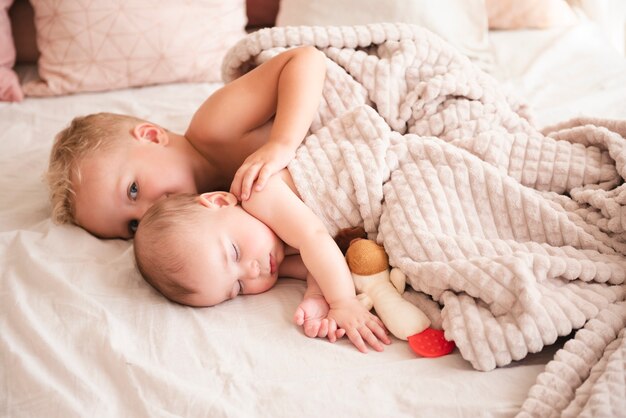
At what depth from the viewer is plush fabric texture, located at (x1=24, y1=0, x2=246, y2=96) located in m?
1.67

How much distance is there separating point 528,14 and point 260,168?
129 cm

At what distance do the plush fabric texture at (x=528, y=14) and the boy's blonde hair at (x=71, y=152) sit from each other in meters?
1.31

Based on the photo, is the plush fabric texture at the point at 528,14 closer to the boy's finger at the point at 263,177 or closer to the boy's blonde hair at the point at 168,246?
the boy's finger at the point at 263,177

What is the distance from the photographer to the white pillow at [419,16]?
1650 mm

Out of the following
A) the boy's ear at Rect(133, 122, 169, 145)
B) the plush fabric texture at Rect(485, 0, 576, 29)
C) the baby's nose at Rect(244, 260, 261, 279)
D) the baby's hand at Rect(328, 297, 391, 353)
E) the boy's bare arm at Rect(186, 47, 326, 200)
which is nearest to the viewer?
the baby's hand at Rect(328, 297, 391, 353)

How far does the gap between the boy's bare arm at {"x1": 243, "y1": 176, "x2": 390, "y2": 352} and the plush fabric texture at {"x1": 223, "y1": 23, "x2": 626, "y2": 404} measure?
0.16ft

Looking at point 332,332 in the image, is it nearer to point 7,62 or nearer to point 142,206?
point 142,206

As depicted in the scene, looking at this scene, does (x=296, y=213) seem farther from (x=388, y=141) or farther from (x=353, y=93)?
(x=353, y=93)


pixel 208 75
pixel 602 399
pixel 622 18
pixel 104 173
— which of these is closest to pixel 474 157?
pixel 602 399

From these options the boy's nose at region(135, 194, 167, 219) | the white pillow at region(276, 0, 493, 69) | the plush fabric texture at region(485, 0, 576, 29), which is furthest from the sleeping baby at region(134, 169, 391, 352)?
the plush fabric texture at region(485, 0, 576, 29)

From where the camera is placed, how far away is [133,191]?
1.13 meters

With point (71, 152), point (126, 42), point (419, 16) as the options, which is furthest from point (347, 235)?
point (126, 42)

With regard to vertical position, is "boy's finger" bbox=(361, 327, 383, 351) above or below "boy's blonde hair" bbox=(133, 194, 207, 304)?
below

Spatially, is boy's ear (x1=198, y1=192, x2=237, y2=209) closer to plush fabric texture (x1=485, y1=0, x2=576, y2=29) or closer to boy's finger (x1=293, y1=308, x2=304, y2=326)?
boy's finger (x1=293, y1=308, x2=304, y2=326)
